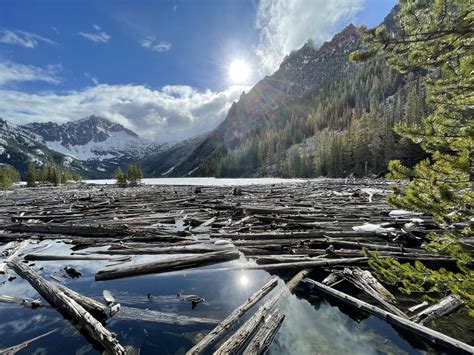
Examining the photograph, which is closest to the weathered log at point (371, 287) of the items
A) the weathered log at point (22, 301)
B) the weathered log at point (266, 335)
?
the weathered log at point (266, 335)

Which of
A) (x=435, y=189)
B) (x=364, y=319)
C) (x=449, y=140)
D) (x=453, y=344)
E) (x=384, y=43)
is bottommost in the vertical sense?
(x=364, y=319)

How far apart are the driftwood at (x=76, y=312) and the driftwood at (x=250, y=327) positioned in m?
1.89

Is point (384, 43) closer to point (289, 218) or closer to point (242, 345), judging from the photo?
point (242, 345)

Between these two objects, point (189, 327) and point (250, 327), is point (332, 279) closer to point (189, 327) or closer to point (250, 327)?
point (250, 327)

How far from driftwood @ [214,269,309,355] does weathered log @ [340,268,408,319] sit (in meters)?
1.67

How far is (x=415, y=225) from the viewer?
500 inches

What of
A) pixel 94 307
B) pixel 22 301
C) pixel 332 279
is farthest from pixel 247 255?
pixel 22 301

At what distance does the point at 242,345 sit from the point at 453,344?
146 inches

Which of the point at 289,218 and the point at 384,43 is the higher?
the point at 384,43

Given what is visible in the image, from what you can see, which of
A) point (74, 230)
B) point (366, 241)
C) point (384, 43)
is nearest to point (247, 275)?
point (366, 241)

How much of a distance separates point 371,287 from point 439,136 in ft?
14.2

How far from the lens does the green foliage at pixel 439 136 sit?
4.23 meters

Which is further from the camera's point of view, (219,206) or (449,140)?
(219,206)

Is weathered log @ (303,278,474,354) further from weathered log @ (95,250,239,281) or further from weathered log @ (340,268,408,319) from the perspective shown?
weathered log @ (95,250,239,281)
